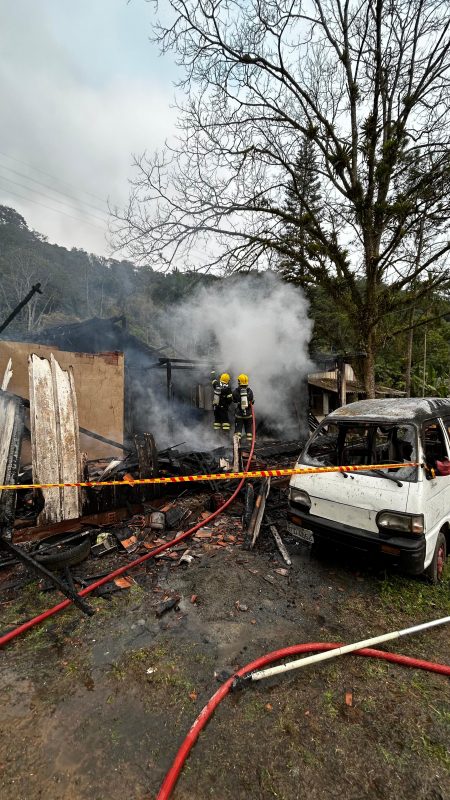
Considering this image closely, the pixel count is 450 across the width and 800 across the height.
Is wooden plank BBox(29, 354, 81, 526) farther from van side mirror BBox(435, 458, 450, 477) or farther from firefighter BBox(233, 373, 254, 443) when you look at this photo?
van side mirror BBox(435, 458, 450, 477)

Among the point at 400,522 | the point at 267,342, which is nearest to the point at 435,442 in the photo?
the point at 400,522

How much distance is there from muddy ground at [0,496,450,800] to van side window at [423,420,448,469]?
1.42 meters

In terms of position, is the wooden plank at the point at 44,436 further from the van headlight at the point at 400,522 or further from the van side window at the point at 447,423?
the van side window at the point at 447,423

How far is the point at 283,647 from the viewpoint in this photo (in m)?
2.74

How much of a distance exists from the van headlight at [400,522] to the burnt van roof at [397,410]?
109 centimetres

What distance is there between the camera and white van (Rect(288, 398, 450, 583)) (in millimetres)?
3148

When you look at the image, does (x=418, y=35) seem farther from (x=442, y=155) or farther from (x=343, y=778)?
(x=343, y=778)

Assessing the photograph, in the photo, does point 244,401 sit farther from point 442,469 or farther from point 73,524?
point 442,469

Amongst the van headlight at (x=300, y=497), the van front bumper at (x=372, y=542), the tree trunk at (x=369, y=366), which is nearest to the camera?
the van front bumper at (x=372, y=542)

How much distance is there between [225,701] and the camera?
2.26 meters

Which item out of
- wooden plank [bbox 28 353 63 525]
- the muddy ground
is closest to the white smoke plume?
wooden plank [bbox 28 353 63 525]

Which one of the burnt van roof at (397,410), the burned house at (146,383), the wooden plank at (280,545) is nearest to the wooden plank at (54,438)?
the wooden plank at (280,545)

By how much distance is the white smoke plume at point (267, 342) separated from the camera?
1098 cm

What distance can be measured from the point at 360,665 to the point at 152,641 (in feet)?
5.50
